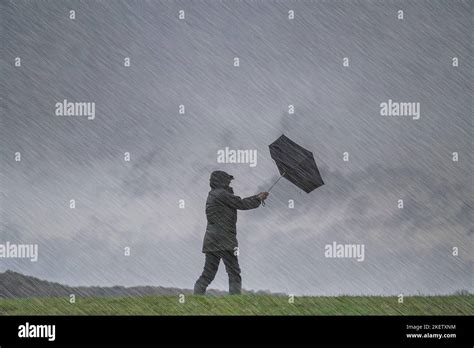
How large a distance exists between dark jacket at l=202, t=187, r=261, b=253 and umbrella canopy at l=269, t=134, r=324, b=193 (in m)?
0.73

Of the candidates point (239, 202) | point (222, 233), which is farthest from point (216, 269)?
point (239, 202)

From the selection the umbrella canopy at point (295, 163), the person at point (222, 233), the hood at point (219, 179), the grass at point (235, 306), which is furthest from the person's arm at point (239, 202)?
the grass at point (235, 306)

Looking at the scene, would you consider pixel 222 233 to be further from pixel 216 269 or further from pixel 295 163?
pixel 295 163

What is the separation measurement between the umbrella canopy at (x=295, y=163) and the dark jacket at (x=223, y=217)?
73cm

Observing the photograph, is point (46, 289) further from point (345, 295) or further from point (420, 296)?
point (420, 296)

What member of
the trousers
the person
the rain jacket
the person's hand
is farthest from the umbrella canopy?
the trousers

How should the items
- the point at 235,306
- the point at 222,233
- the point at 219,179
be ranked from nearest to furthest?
1. the point at 235,306
2. the point at 222,233
3. the point at 219,179

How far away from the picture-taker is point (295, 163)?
13945 mm

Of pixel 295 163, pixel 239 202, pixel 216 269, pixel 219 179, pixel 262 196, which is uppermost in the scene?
pixel 295 163

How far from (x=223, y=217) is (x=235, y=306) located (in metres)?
1.57

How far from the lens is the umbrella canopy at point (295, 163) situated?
13.9m

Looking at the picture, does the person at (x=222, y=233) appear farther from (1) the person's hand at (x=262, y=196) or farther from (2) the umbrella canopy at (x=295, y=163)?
(2) the umbrella canopy at (x=295, y=163)

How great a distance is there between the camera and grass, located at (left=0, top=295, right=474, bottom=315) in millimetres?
13164
